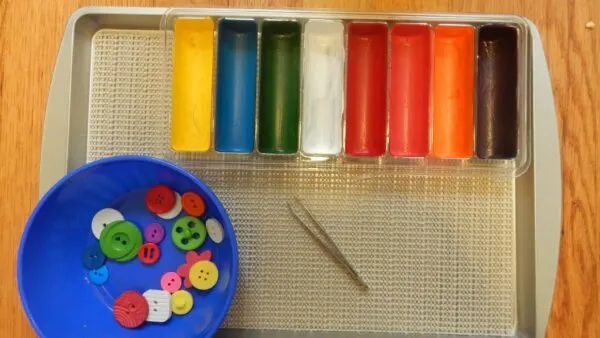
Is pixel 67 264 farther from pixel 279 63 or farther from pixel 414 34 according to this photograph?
pixel 414 34

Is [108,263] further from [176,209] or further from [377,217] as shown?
[377,217]

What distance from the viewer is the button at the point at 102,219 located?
70cm

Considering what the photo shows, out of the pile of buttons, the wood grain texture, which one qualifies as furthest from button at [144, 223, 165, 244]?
the wood grain texture

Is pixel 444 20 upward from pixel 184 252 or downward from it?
upward

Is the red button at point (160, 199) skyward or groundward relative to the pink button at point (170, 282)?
skyward

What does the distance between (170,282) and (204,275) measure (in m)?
0.04

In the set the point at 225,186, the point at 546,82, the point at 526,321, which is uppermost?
the point at 546,82

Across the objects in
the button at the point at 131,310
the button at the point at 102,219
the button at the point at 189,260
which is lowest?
the button at the point at 131,310

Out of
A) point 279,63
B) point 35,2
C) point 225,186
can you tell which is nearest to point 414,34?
point 279,63

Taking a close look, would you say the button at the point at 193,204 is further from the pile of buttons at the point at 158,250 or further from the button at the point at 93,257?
the button at the point at 93,257

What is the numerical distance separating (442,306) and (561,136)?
0.24m

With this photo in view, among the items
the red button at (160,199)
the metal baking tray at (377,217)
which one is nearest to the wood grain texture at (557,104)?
the metal baking tray at (377,217)

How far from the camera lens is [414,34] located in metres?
0.70

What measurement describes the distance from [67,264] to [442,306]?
0.43 m
